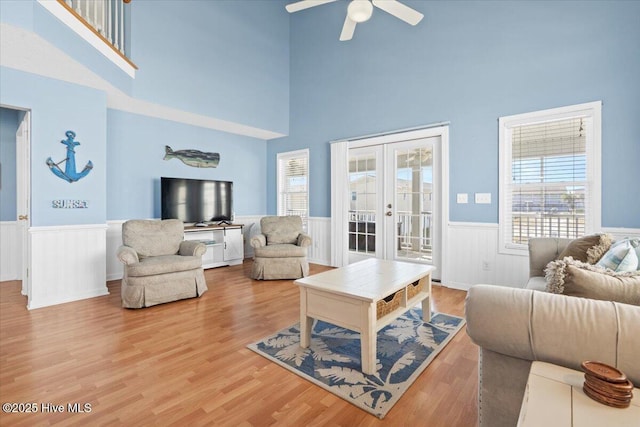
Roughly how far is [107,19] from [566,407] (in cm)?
535

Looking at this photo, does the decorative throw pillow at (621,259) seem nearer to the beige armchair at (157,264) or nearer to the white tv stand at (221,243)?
the beige armchair at (157,264)

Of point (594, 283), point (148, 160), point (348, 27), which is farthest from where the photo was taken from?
point (148, 160)

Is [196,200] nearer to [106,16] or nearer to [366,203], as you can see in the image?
[106,16]

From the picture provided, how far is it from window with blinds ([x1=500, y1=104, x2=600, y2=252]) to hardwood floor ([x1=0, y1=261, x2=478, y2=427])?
4.81 feet

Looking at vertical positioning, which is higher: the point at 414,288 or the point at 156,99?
the point at 156,99

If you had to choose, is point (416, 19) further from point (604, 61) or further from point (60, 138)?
point (60, 138)

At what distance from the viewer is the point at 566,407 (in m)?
0.88

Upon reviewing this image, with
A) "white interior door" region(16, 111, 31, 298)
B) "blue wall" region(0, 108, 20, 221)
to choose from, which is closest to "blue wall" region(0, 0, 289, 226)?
"white interior door" region(16, 111, 31, 298)

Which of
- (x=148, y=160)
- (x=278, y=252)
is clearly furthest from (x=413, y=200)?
(x=148, y=160)

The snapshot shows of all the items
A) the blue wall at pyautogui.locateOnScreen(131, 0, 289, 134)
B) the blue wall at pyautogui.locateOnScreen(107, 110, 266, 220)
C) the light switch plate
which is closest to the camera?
the light switch plate

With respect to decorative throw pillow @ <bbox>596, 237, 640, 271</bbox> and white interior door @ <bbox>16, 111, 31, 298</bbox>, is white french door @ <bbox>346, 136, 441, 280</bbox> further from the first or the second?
white interior door @ <bbox>16, 111, 31, 298</bbox>

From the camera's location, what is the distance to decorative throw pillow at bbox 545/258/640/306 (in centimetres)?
125

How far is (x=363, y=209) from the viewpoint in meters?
5.28

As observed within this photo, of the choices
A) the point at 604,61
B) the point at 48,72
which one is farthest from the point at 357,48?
the point at 48,72
